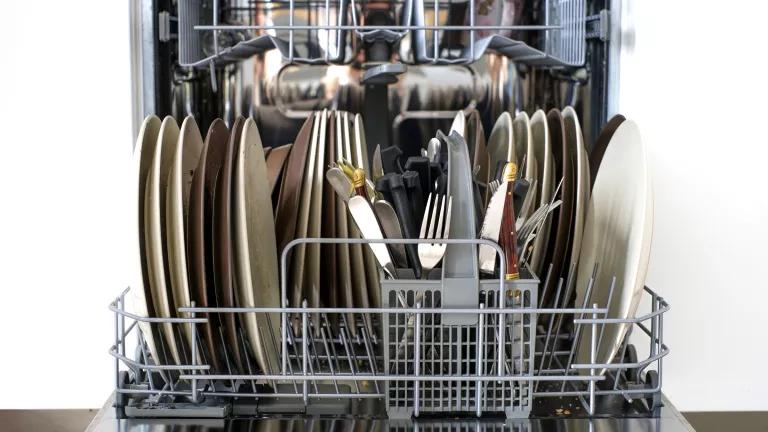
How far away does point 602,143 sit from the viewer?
1031mm

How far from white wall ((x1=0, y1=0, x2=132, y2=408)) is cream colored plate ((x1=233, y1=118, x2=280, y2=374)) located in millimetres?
228

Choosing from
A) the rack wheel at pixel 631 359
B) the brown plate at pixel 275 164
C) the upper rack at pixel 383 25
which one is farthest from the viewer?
the upper rack at pixel 383 25

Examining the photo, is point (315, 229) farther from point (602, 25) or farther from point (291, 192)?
point (602, 25)

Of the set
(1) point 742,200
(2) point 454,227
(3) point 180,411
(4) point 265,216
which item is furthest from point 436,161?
(1) point 742,200

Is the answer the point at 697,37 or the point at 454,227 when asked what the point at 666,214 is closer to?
the point at 697,37

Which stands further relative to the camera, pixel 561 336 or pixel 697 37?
pixel 697 37

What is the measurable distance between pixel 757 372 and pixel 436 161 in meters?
0.55

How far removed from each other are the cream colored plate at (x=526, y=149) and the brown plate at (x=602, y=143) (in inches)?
3.0

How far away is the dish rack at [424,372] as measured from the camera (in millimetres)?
772

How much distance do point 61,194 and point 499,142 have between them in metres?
0.54

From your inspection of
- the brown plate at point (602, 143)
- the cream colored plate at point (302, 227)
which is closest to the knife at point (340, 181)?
→ the cream colored plate at point (302, 227)

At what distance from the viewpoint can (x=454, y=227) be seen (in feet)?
2.60

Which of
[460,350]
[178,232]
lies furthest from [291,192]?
[460,350]

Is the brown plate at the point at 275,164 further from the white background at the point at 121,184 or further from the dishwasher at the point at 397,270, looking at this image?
the white background at the point at 121,184
